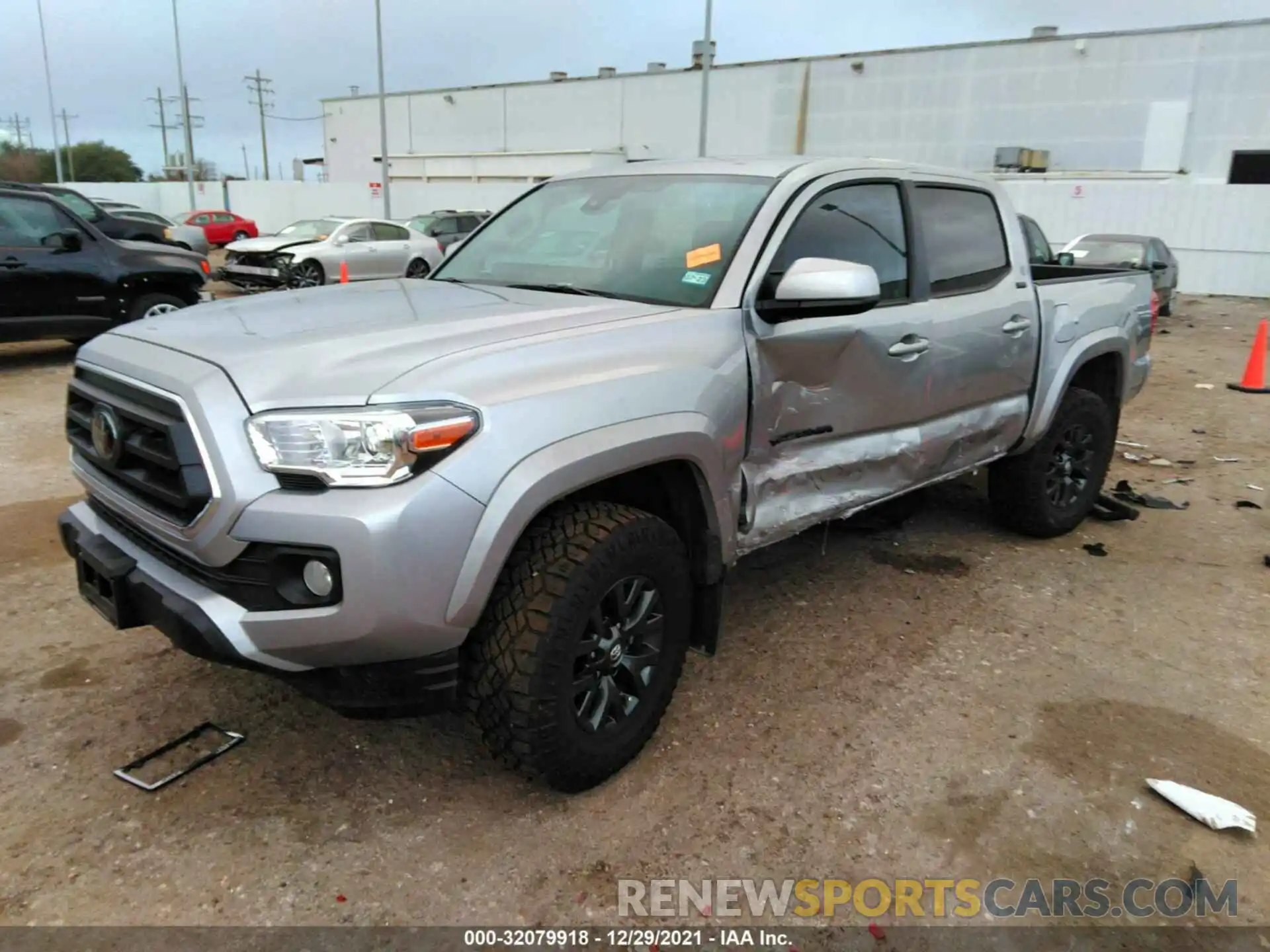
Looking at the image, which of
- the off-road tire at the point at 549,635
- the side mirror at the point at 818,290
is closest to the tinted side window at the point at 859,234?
the side mirror at the point at 818,290

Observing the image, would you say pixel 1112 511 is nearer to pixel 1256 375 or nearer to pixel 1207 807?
pixel 1207 807

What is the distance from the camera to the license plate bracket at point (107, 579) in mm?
2576

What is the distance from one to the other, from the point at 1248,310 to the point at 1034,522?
19110 millimetres

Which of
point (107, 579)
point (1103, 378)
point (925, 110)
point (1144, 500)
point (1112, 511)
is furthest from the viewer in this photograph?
point (925, 110)

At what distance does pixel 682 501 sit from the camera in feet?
9.80

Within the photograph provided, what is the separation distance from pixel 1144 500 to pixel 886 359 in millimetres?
3451

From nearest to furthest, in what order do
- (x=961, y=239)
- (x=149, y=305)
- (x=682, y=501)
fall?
(x=682, y=501) < (x=961, y=239) < (x=149, y=305)

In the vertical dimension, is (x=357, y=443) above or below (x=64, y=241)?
below

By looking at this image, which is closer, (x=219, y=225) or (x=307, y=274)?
(x=307, y=274)

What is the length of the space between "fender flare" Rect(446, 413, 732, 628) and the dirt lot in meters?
0.78

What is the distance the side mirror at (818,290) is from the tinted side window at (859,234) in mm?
185

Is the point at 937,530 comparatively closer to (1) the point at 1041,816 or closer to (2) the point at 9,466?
(1) the point at 1041,816

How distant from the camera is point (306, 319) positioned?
9.30 feet

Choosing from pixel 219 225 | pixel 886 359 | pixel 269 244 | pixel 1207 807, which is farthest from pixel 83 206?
pixel 219 225
